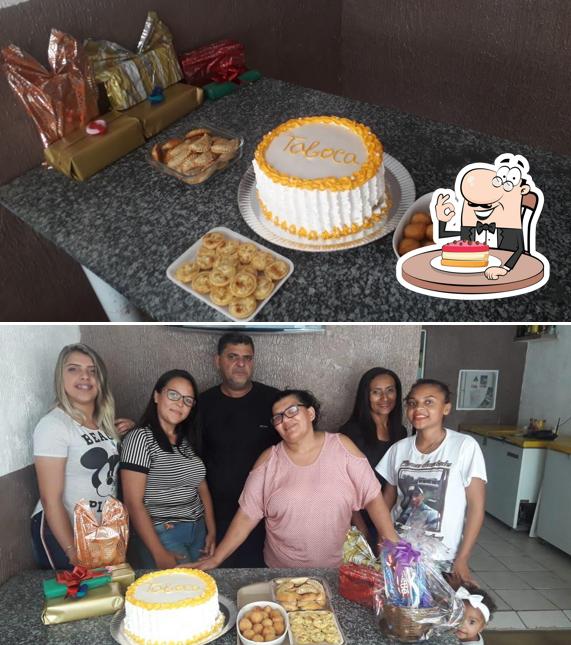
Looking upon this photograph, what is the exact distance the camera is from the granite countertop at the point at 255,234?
112cm

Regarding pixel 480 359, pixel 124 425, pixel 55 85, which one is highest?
pixel 55 85

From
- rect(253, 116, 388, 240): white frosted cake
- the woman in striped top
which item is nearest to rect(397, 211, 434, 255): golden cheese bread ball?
rect(253, 116, 388, 240): white frosted cake

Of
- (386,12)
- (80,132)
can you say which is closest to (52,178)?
(80,132)

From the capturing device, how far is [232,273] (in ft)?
3.77

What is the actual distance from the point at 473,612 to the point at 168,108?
1.52 meters

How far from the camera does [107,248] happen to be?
51.6 inches

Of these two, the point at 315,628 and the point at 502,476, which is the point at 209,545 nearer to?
the point at 315,628

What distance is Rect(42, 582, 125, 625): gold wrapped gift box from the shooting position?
4.04 ft

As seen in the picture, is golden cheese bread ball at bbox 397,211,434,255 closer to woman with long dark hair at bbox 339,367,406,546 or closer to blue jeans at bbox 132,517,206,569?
woman with long dark hair at bbox 339,367,406,546

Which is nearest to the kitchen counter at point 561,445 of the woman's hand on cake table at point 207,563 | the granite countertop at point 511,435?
the granite countertop at point 511,435

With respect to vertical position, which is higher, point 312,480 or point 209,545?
point 312,480

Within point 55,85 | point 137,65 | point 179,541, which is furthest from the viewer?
point 137,65

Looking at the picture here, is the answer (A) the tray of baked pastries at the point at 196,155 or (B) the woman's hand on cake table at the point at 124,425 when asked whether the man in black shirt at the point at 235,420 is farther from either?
(A) the tray of baked pastries at the point at 196,155

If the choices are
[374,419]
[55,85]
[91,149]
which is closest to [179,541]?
[374,419]
